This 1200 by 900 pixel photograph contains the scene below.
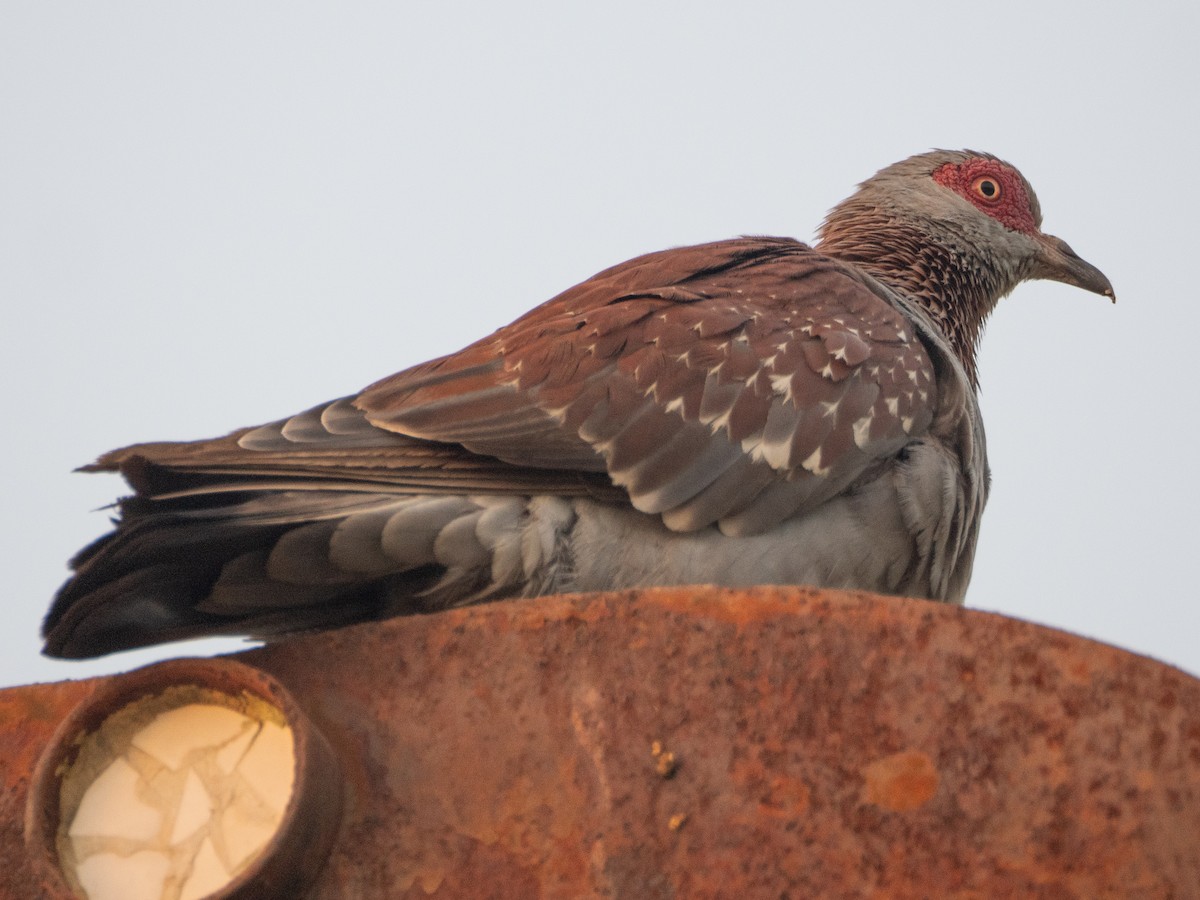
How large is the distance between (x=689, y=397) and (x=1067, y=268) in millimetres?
3191

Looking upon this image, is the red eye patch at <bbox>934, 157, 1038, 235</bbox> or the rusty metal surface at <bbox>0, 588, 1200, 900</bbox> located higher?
the red eye patch at <bbox>934, 157, 1038, 235</bbox>

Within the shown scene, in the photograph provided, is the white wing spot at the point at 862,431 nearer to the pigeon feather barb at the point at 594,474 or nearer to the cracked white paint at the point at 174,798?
the pigeon feather barb at the point at 594,474

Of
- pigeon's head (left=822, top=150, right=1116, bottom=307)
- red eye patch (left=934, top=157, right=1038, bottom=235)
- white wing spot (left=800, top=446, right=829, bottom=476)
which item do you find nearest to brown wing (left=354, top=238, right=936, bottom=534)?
white wing spot (left=800, top=446, right=829, bottom=476)

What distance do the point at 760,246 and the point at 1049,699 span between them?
111 inches

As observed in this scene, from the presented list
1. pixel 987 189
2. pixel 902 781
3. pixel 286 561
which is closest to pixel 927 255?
pixel 987 189

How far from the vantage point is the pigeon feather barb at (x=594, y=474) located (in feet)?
12.3

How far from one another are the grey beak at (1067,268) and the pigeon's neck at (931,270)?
0.79ft

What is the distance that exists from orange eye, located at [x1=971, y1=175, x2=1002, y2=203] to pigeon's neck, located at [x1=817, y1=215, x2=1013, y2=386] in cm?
40

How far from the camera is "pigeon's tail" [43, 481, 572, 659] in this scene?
351cm

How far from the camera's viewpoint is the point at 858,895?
2.70 meters

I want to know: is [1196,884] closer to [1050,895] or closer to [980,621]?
[1050,895]


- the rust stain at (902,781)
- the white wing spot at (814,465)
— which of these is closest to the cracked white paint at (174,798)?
the rust stain at (902,781)

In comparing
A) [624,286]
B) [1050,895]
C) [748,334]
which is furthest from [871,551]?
[1050,895]

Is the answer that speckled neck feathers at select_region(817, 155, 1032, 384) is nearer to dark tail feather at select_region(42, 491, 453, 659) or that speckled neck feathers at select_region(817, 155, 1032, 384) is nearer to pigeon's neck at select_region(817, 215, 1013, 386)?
pigeon's neck at select_region(817, 215, 1013, 386)
